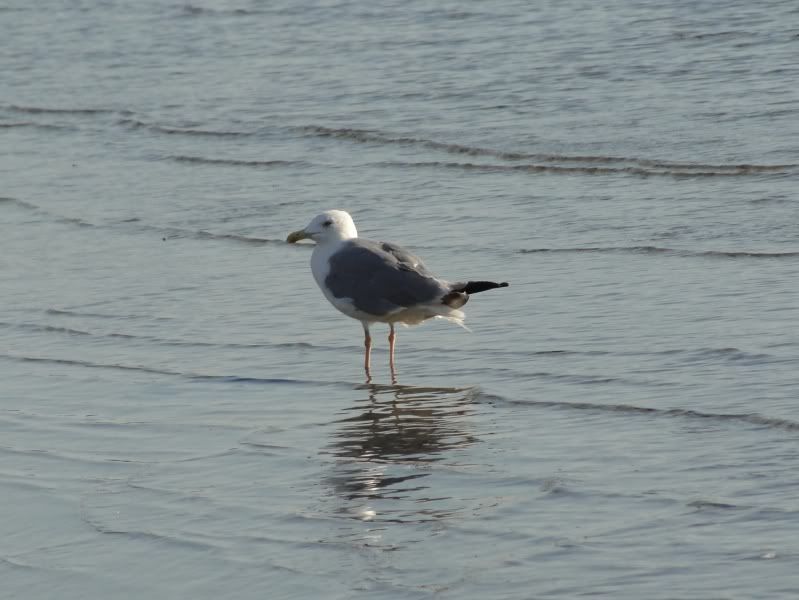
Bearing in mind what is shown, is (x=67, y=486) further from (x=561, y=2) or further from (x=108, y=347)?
(x=561, y=2)

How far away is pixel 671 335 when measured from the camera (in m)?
7.22

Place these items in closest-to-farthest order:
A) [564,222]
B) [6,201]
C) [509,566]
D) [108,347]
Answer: [509,566] < [108,347] < [564,222] < [6,201]

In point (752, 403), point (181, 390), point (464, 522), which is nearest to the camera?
point (464, 522)

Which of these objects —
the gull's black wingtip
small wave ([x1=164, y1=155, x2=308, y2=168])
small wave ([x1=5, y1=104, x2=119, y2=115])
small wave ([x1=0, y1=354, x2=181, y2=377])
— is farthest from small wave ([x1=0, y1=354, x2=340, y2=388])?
small wave ([x1=5, y1=104, x2=119, y2=115])

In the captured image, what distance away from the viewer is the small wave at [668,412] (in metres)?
5.85

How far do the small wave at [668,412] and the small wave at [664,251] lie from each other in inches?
97.9

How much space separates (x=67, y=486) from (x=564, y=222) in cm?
485

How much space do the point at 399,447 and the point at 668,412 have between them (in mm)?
1038

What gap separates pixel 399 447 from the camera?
6070 mm

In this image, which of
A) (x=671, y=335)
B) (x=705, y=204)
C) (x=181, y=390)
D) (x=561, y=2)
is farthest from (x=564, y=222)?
(x=561, y=2)

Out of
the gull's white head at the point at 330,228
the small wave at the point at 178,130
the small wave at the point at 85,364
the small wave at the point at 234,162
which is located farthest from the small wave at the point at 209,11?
the small wave at the point at 85,364

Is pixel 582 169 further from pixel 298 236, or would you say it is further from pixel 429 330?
pixel 298 236

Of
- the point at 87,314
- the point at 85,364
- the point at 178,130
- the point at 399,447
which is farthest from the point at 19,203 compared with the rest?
the point at 399,447

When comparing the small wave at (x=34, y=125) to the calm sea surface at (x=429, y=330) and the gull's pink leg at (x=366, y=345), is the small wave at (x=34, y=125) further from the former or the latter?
the gull's pink leg at (x=366, y=345)
